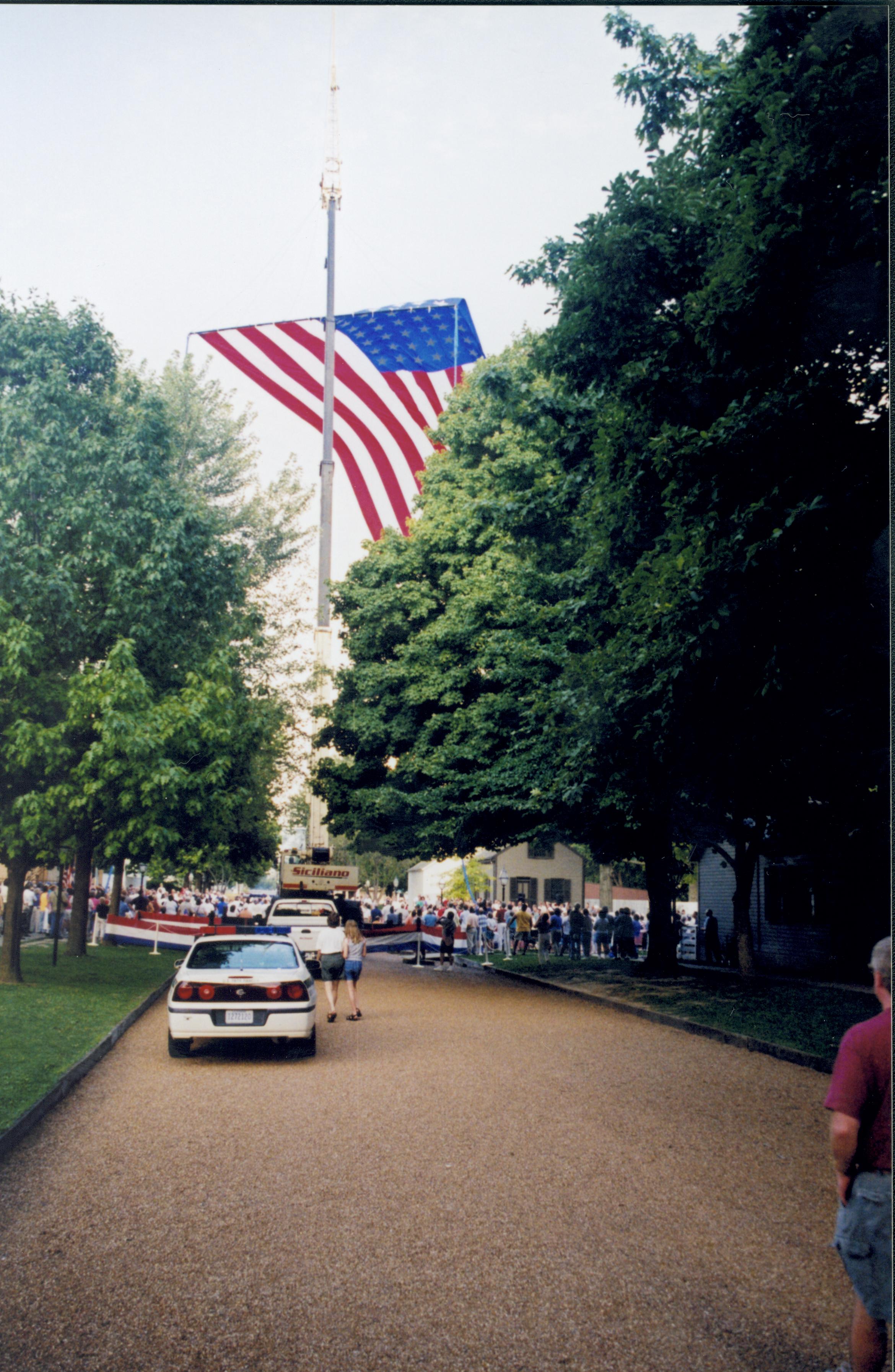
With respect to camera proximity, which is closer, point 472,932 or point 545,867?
point 472,932

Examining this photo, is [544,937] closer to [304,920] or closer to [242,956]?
[304,920]

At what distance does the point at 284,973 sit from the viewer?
12781 millimetres

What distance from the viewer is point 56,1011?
15969 millimetres

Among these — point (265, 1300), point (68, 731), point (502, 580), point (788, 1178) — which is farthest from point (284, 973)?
point (502, 580)

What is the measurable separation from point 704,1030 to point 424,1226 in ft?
35.1

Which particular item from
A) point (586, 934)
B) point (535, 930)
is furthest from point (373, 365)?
point (535, 930)

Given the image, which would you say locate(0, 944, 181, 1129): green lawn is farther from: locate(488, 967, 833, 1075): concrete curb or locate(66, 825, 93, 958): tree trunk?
locate(488, 967, 833, 1075): concrete curb

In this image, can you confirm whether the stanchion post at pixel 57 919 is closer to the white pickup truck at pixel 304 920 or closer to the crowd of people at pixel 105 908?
the crowd of people at pixel 105 908

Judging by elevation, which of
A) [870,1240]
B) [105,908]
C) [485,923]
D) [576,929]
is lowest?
[485,923]

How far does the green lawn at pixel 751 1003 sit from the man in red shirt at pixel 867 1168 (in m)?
9.56

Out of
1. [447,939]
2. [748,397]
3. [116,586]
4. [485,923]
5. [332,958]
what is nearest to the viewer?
[748,397]

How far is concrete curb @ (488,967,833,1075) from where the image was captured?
12664 millimetres

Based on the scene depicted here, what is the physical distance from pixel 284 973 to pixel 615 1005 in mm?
9361

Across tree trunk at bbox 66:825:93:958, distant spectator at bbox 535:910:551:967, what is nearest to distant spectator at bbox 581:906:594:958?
distant spectator at bbox 535:910:551:967
